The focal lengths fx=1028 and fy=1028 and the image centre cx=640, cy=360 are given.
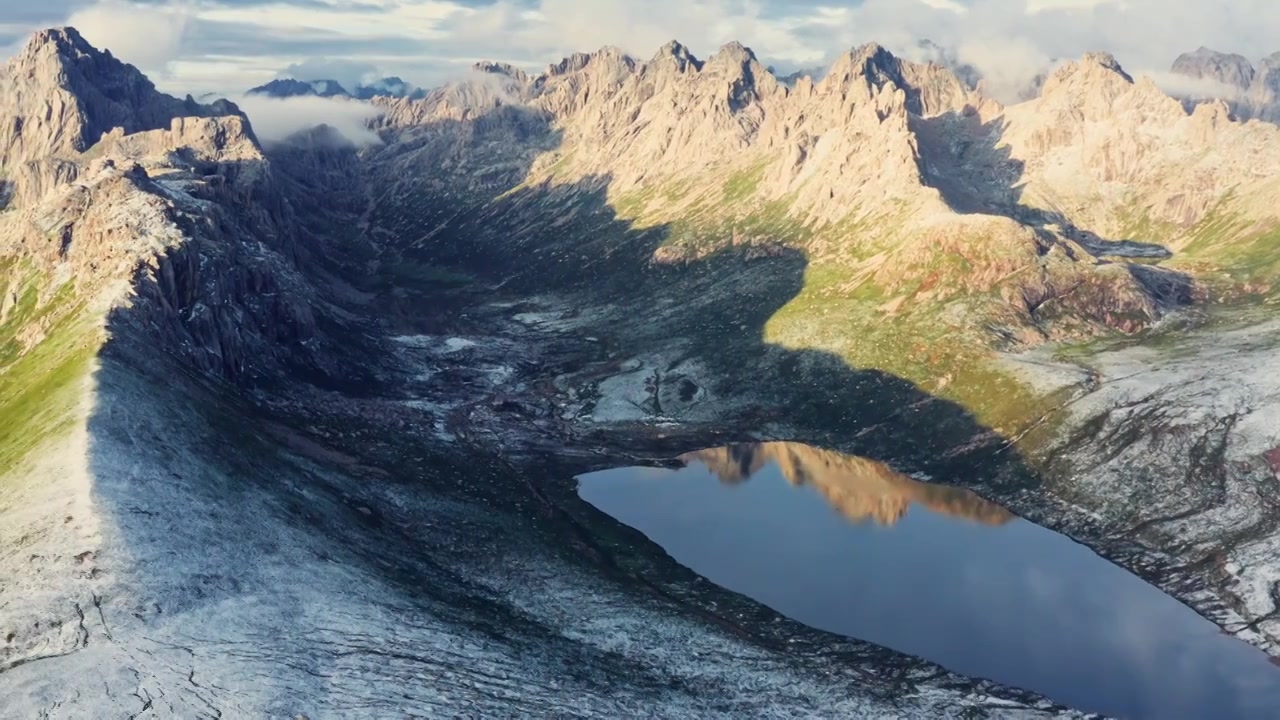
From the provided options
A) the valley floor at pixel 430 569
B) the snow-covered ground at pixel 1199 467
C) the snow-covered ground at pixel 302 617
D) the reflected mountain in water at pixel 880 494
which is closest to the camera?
the snow-covered ground at pixel 302 617

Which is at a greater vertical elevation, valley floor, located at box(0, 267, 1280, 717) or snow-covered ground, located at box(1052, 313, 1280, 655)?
snow-covered ground, located at box(1052, 313, 1280, 655)

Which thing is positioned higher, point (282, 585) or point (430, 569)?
point (430, 569)

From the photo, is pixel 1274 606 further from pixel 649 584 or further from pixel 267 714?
pixel 267 714

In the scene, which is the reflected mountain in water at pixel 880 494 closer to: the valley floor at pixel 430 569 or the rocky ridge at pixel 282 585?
the valley floor at pixel 430 569

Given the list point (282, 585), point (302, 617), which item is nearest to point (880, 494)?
point (282, 585)

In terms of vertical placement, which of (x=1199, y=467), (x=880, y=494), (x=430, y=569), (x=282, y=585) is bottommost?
(x=282, y=585)

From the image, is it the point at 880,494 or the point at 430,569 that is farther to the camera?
the point at 880,494

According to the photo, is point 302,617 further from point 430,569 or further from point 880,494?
point 880,494

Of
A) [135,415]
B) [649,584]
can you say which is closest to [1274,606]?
[649,584]

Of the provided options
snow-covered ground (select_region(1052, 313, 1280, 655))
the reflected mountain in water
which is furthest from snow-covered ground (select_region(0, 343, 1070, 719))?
the reflected mountain in water

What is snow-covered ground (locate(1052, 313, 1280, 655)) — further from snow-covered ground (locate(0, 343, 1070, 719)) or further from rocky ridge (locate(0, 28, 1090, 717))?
snow-covered ground (locate(0, 343, 1070, 719))

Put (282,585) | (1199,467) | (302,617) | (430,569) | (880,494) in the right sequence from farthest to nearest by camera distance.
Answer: (880,494) < (1199,467) < (430,569) < (282,585) < (302,617)

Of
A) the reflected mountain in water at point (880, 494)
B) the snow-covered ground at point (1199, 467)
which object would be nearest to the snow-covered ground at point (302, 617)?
the snow-covered ground at point (1199, 467)
